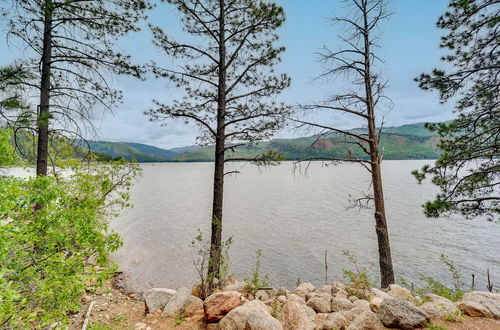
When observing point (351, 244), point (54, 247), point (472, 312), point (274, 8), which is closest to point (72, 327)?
point (54, 247)

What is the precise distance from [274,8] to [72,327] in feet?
35.1

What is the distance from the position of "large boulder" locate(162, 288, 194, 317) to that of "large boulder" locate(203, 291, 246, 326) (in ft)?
3.90

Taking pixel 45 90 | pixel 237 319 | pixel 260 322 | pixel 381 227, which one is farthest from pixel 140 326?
pixel 381 227

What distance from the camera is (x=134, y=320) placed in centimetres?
683

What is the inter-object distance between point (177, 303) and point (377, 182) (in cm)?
778

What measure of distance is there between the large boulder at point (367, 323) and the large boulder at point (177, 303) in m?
4.45

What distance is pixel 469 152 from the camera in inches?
259

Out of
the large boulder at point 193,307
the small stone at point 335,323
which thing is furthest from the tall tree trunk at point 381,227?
the large boulder at point 193,307

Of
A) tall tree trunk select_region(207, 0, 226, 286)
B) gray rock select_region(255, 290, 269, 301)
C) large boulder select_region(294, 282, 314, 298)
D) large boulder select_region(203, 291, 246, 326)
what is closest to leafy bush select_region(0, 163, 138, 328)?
large boulder select_region(203, 291, 246, 326)

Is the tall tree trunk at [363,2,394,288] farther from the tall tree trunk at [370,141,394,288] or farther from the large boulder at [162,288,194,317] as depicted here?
the large boulder at [162,288,194,317]

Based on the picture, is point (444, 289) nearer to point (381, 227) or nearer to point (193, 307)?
point (381, 227)

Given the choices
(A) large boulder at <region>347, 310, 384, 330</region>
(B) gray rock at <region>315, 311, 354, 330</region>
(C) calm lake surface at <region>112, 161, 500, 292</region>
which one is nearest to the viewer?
(A) large boulder at <region>347, 310, 384, 330</region>

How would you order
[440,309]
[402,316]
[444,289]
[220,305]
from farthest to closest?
[444,289] → [220,305] → [440,309] → [402,316]

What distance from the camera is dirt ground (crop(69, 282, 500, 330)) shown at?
15.5ft
